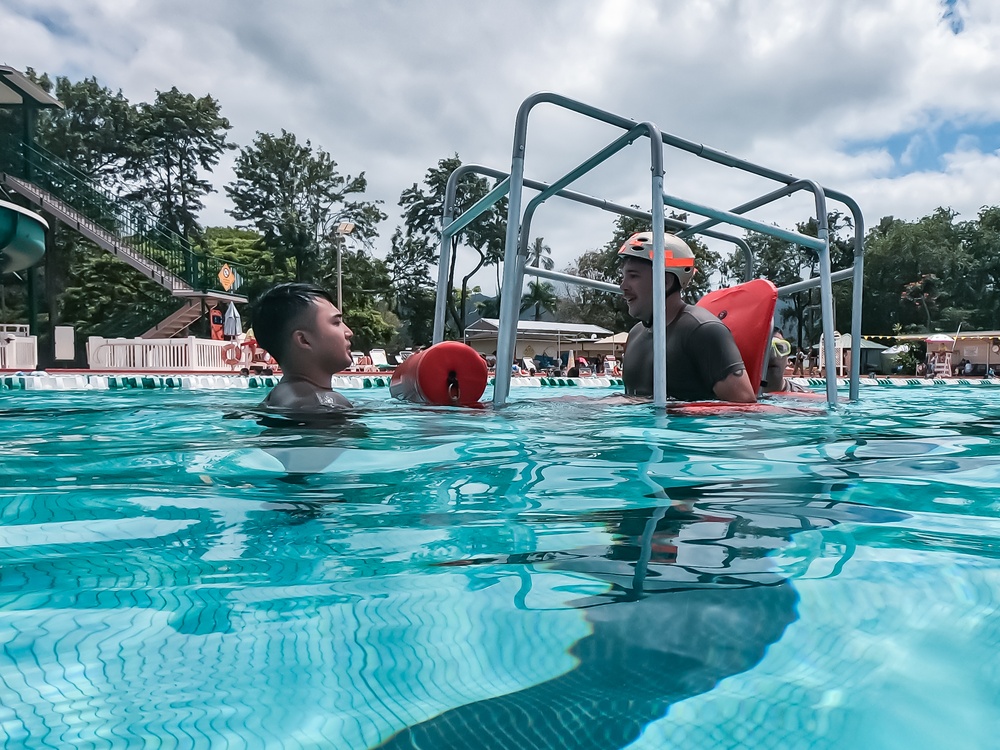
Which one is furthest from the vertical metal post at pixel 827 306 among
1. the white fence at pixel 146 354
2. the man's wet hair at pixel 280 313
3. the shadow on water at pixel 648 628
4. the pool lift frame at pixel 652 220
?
the white fence at pixel 146 354

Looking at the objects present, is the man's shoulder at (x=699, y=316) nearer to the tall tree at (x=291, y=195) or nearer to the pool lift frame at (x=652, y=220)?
the pool lift frame at (x=652, y=220)

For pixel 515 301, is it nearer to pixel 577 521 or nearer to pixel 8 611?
pixel 577 521

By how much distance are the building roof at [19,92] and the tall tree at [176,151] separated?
63.7 feet

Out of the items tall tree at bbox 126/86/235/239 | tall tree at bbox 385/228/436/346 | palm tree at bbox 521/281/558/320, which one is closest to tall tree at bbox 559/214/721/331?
palm tree at bbox 521/281/558/320

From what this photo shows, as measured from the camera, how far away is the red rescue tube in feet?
14.0

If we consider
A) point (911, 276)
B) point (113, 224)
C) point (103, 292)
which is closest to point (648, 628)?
point (113, 224)

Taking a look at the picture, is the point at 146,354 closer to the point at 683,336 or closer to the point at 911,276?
the point at 683,336

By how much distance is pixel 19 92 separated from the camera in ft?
53.8

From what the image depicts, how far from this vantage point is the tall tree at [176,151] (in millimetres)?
34875

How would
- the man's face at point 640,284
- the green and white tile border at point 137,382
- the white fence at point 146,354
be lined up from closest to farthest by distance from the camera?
the man's face at point 640,284, the green and white tile border at point 137,382, the white fence at point 146,354

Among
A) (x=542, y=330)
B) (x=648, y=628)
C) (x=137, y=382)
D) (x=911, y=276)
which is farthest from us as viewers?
(x=911, y=276)

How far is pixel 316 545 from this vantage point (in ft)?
4.69

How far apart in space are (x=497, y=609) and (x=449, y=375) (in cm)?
324

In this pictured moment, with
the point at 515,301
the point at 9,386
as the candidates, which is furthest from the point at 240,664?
the point at 9,386
